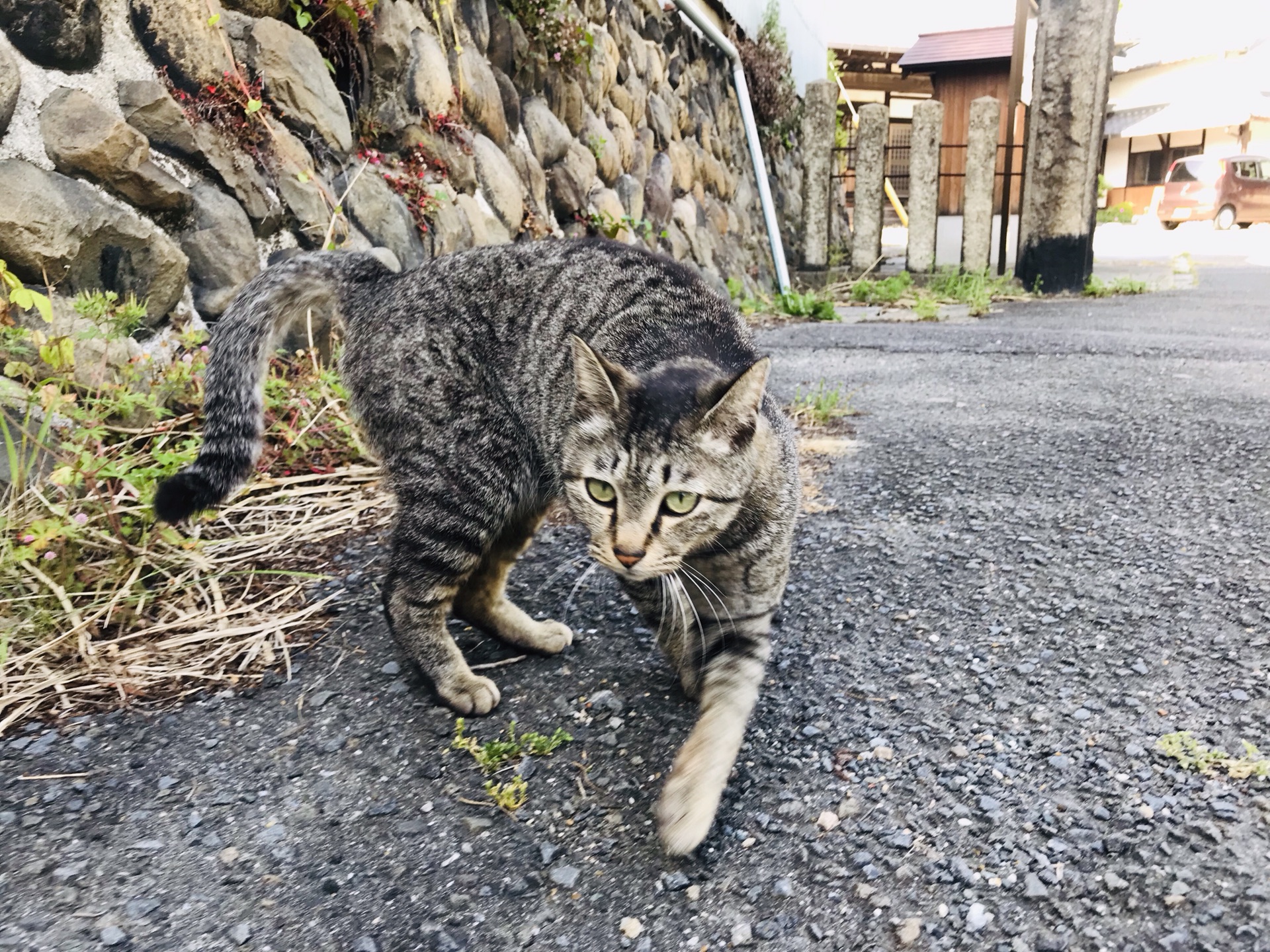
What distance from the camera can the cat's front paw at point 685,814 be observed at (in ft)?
5.51

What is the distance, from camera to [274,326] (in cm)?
247

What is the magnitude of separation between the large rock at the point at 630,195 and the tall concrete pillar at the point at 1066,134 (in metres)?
3.91

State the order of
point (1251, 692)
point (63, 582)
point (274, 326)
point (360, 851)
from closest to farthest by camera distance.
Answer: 1. point (360, 851)
2. point (1251, 692)
3. point (63, 582)
4. point (274, 326)

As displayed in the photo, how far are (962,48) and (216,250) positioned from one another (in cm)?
1623

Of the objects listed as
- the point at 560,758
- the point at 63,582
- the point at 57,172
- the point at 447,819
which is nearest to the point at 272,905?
the point at 447,819

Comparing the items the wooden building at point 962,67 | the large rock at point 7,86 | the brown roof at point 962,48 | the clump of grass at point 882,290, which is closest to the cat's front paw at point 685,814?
the large rock at point 7,86

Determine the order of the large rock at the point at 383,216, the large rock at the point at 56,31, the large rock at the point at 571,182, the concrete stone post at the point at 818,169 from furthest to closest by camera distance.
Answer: the concrete stone post at the point at 818,169 → the large rock at the point at 571,182 → the large rock at the point at 383,216 → the large rock at the point at 56,31

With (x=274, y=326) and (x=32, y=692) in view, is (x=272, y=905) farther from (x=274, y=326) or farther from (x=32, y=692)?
(x=274, y=326)

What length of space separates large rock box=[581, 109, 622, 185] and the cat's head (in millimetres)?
4575

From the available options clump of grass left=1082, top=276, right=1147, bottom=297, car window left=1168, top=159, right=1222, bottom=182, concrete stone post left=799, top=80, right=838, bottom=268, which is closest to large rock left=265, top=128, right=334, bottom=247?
concrete stone post left=799, top=80, right=838, bottom=268

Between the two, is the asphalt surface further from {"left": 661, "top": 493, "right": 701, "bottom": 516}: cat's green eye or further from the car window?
the car window

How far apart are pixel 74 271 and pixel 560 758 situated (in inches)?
88.3

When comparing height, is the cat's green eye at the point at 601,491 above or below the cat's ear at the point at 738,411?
below

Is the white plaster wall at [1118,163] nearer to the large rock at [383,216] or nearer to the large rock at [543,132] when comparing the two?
the large rock at [543,132]
